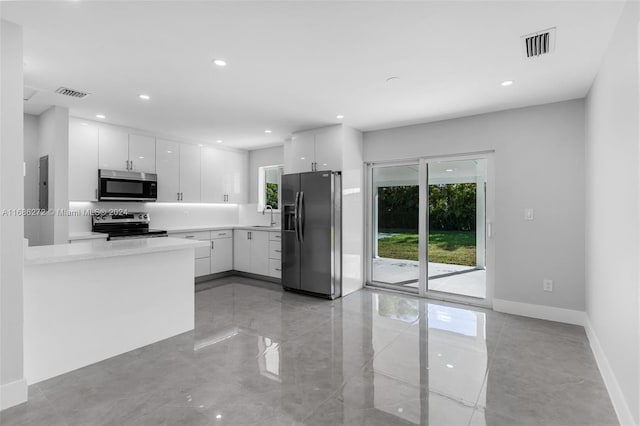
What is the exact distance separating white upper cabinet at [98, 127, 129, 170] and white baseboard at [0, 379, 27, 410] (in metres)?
3.21

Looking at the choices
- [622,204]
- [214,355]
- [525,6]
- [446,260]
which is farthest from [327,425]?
[446,260]

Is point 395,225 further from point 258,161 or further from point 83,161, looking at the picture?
point 83,161

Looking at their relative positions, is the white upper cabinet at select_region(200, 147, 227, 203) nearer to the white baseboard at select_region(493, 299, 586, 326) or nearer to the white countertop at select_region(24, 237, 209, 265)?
the white countertop at select_region(24, 237, 209, 265)

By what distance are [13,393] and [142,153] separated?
12.0ft

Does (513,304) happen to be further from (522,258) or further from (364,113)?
(364,113)

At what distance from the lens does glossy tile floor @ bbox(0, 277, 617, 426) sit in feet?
6.45

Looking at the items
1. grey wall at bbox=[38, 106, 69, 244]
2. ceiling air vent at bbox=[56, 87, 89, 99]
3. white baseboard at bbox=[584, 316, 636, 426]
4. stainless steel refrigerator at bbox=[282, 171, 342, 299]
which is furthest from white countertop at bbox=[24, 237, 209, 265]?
white baseboard at bbox=[584, 316, 636, 426]

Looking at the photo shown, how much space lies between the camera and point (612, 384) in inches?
85.7

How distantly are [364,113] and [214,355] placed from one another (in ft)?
10.5

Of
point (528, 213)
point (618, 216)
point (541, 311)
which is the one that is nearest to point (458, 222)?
point (528, 213)

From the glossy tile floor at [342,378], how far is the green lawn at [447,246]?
41.1 inches

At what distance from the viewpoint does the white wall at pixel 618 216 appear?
1787mm

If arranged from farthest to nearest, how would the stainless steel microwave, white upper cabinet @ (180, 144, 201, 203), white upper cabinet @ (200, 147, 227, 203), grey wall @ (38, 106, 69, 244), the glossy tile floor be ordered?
white upper cabinet @ (200, 147, 227, 203) → white upper cabinet @ (180, 144, 201, 203) → the stainless steel microwave → grey wall @ (38, 106, 69, 244) → the glossy tile floor

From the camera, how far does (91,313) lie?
263cm
